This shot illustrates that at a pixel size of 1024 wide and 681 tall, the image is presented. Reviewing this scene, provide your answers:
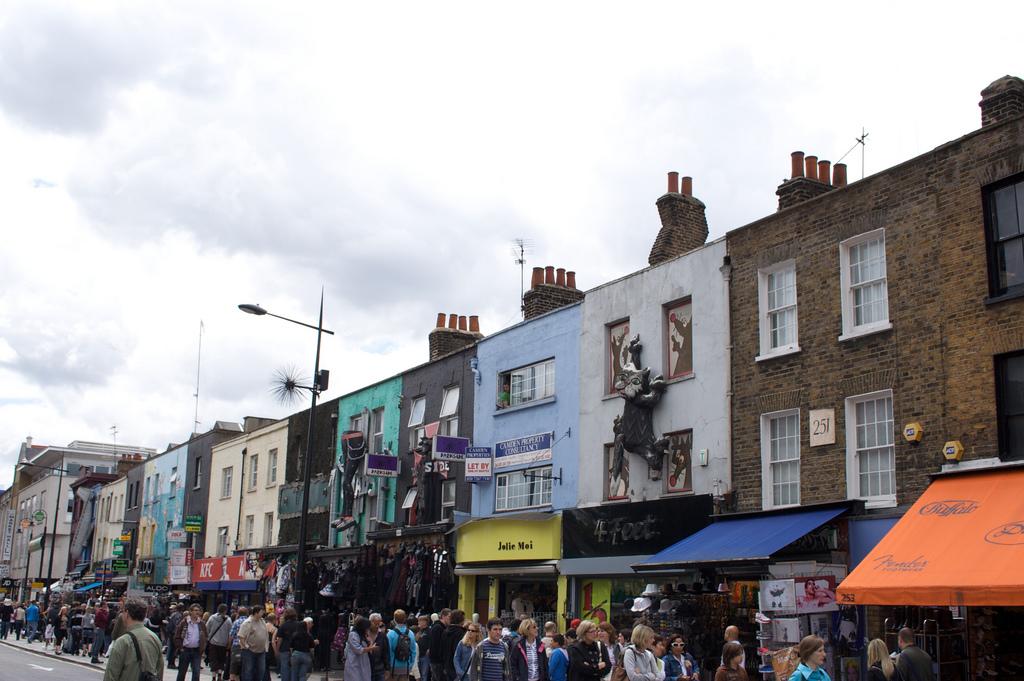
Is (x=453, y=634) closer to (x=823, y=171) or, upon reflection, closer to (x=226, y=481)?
(x=823, y=171)

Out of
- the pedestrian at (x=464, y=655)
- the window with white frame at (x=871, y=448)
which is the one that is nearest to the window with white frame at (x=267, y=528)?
the pedestrian at (x=464, y=655)

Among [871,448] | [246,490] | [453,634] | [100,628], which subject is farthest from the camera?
[246,490]

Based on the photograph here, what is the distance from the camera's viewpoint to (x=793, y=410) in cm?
1891

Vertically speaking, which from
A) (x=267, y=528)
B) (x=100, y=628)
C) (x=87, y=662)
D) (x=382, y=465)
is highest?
(x=382, y=465)

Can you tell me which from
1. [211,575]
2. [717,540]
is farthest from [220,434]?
[717,540]

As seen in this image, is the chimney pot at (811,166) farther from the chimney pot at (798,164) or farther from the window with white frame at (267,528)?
the window with white frame at (267,528)

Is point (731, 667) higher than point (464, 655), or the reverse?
point (731, 667)

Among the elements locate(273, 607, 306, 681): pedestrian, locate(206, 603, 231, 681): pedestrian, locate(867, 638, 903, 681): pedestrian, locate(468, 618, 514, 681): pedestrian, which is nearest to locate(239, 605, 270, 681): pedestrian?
locate(273, 607, 306, 681): pedestrian

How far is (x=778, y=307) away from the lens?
19703mm

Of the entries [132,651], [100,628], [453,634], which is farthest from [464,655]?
[100,628]

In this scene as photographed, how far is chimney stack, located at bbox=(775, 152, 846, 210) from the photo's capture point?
20453mm

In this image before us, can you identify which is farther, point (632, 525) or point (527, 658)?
point (632, 525)

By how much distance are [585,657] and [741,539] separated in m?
6.15

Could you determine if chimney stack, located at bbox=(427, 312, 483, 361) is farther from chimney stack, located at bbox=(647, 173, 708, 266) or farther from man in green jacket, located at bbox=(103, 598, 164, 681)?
man in green jacket, located at bbox=(103, 598, 164, 681)
